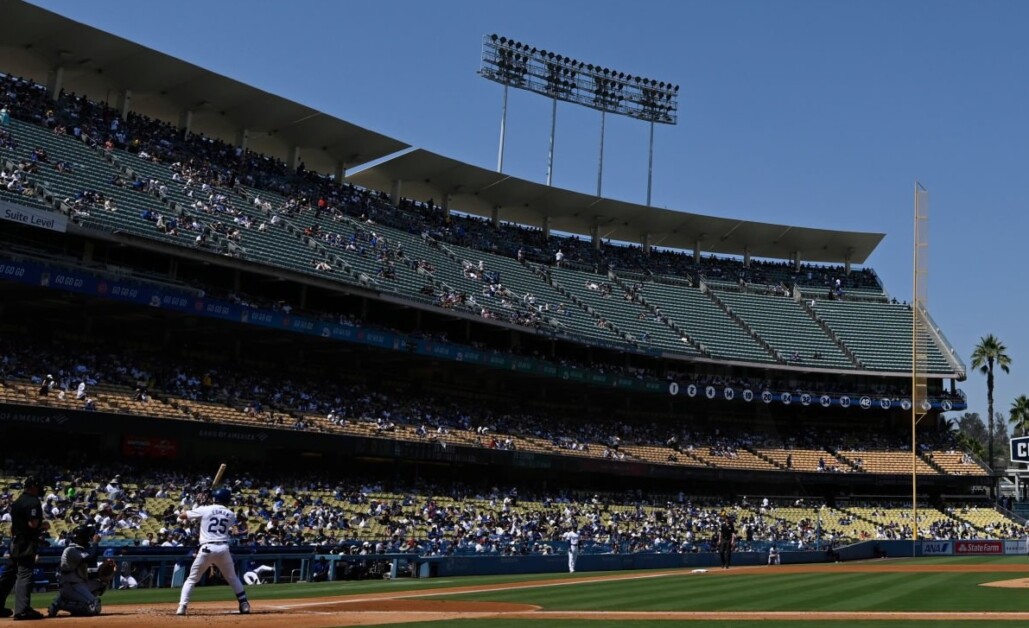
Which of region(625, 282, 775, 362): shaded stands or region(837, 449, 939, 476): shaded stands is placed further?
region(625, 282, 775, 362): shaded stands

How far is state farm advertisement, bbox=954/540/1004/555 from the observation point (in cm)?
4941

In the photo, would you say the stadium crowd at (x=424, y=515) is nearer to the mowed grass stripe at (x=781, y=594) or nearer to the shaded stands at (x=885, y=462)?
the shaded stands at (x=885, y=462)

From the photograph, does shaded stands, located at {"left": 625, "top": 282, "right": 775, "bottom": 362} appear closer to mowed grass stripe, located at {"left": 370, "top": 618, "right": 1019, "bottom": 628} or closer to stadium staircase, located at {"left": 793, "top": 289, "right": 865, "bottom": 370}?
stadium staircase, located at {"left": 793, "top": 289, "right": 865, "bottom": 370}

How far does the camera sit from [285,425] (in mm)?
37781

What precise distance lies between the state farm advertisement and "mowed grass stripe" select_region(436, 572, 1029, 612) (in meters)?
22.5

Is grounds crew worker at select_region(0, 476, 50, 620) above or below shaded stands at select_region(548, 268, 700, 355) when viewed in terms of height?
below

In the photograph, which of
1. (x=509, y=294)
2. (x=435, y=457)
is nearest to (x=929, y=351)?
(x=509, y=294)

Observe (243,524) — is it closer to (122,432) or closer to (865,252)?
(122,432)

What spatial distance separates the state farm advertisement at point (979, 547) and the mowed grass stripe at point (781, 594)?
22.5 meters

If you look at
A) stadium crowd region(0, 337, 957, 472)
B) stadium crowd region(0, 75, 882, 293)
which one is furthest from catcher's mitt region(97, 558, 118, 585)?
stadium crowd region(0, 75, 882, 293)

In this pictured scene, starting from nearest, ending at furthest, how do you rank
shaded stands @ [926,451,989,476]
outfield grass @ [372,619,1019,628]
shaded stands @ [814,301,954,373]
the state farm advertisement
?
outfield grass @ [372,619,1019,628]
the state farm advertisement
shaded stands @ [926,451,989,476]
shaded stands @ [814,301,954,373]

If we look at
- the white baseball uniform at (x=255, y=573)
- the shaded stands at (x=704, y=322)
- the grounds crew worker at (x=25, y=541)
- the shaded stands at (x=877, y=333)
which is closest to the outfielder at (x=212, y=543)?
the grounds crew worker at (x=25, y=541)

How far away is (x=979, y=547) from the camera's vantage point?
4966 cm

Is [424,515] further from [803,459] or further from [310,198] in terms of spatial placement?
[803,459]
